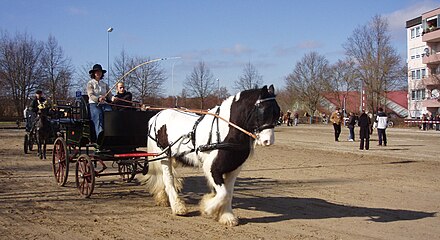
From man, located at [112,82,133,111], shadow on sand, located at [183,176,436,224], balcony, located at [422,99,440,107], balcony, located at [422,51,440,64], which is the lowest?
shadow on sand, located at [183,176,436,224]

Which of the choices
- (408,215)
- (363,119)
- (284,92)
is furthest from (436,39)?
(408,215)

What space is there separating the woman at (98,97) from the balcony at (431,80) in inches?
1961

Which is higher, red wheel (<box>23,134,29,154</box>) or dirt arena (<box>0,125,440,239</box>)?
red wheel (<box>23,134,29,154</box>)

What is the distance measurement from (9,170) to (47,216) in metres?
6.55

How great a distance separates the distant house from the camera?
78531mm

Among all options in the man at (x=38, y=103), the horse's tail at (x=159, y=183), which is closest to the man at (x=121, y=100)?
the horse's tail at (x=159, y=183)

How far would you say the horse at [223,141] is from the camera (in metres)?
6.56

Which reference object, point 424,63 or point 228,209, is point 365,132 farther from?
point 424,63

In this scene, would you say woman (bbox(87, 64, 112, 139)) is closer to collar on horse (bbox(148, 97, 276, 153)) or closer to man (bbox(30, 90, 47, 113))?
collar on horse (bbox(148, 97, 276, 153))

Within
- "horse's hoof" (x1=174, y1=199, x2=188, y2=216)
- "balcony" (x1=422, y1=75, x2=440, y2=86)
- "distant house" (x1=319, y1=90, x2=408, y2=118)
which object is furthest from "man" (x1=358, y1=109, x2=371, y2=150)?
"distant house" (x1=319, y1=90, x2=408, y2=118)

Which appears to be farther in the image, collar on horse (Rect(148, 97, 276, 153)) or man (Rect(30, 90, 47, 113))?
man (Rect(30, 90, 47, 113))

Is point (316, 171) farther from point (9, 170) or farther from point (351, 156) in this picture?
point (9, 170)

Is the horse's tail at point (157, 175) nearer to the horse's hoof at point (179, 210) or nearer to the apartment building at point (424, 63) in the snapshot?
the horse's hoof at point (179, 210)

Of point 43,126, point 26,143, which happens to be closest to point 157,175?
point 43,126
